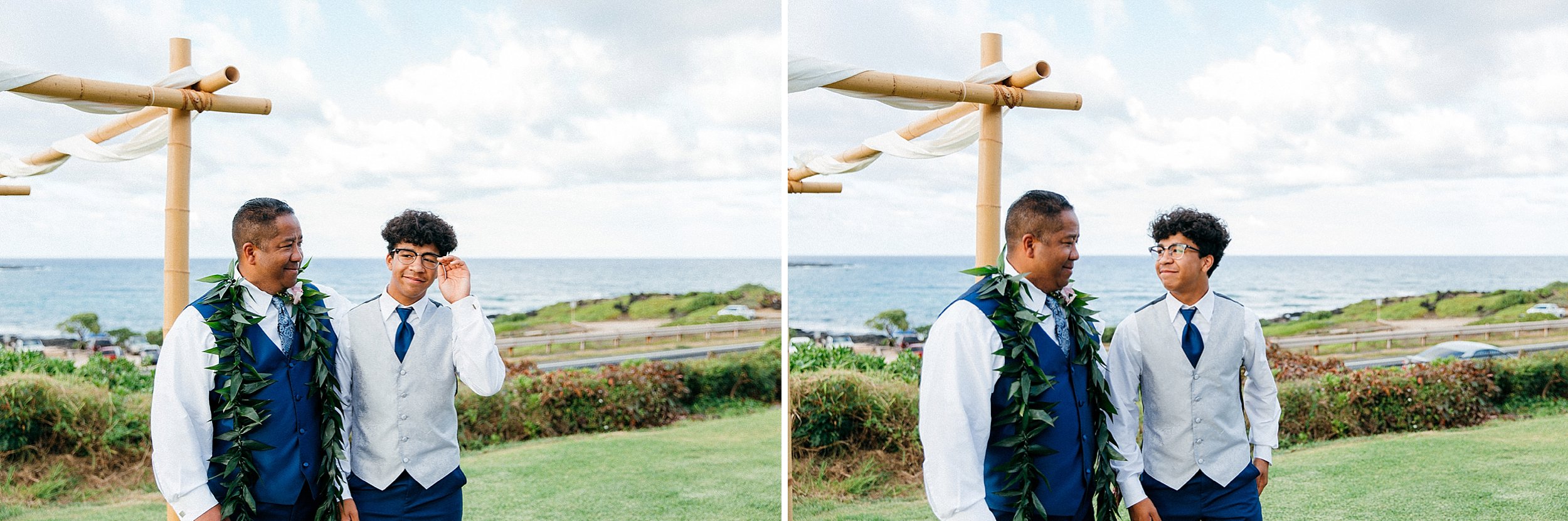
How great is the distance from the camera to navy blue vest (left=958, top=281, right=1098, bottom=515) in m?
2.35

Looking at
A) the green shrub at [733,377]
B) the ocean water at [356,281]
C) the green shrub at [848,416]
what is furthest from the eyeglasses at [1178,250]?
the ocean water at [356,281]

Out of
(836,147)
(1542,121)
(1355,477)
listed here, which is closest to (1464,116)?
(1542,121)

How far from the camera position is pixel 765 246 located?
4256 centimetres

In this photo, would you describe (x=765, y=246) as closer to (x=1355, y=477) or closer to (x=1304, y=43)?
(x=1304, y=43)

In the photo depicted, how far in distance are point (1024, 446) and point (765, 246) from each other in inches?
1586

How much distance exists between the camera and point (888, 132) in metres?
3.86

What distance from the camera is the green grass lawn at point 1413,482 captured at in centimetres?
526

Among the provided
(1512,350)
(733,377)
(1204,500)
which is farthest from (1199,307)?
(1512,350)

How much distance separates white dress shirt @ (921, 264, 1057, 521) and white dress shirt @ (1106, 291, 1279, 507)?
537 mm

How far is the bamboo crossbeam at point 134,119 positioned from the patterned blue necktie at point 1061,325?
8.62ft

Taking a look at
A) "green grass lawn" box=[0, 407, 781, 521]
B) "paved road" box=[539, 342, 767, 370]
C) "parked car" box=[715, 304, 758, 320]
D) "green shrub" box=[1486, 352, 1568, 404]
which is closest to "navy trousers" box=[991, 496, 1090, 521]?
"green grass lawn" box=[0, 407, 781, 521]

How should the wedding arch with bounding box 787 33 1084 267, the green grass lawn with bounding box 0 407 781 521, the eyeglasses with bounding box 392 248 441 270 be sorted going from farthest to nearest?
the green grass lawn with bounding box 0 407 781 521 → the wedding arch with bounding box 787 33 1084 267 → the eyeglasses with bounding box 392 248 441 270

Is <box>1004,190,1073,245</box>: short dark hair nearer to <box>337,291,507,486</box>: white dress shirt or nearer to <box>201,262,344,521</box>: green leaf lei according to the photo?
<box>337,291,507,486</box>: white dress shirt

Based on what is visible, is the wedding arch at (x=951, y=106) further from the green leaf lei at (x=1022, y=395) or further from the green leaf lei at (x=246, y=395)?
the green leaf lei at (x=246, y=395)
